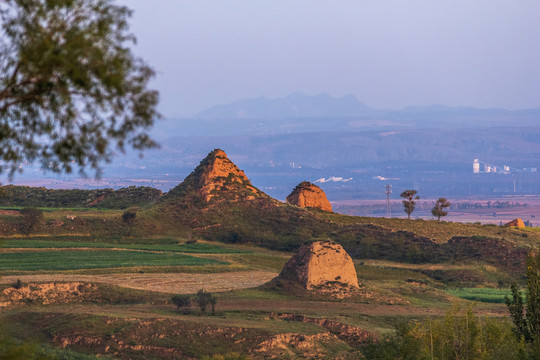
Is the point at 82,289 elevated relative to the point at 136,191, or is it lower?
lower

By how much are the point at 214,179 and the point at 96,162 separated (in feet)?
212

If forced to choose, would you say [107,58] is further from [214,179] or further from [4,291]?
[214,179]

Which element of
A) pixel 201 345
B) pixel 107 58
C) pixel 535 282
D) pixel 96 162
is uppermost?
pixel 107 58

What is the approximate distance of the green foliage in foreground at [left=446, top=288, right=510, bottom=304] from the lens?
44.6m

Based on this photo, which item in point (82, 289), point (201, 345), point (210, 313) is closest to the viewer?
point (201, 345)

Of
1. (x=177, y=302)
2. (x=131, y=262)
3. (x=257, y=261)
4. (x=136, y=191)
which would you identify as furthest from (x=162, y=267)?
(x=136, y=191)

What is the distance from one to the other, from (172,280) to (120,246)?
15.3m

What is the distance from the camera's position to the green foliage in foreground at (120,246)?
183ft

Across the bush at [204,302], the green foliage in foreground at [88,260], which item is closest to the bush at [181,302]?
the bush at [204,302]

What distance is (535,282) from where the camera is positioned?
78.9ft

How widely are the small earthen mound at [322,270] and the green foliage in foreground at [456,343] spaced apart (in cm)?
1588

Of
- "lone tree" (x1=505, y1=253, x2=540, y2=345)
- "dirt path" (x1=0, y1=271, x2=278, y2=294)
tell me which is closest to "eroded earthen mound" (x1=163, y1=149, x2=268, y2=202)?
"dirt path" (x1=0, y1=271, x2=278, y2=294)

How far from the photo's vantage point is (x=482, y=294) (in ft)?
155

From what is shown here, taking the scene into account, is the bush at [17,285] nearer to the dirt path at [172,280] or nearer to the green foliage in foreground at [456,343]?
the dirt path at [172,280]
